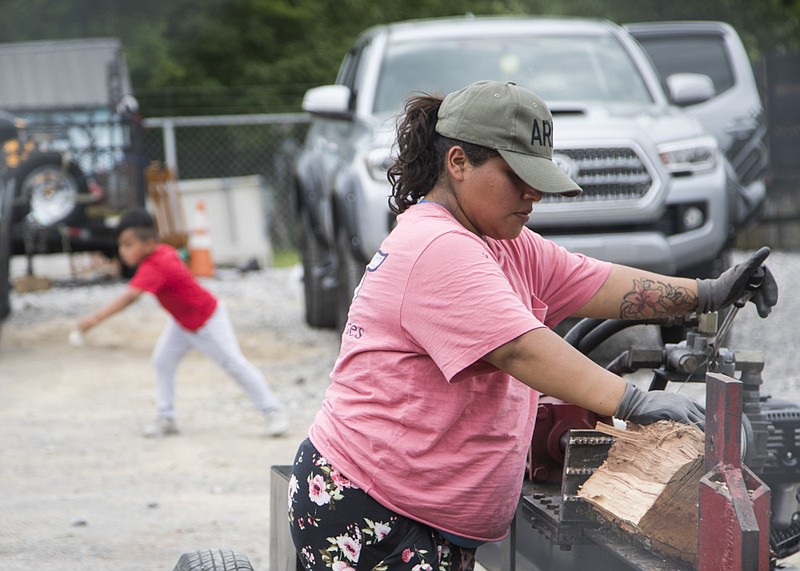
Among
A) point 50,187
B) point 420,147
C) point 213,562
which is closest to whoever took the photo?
point 420,147

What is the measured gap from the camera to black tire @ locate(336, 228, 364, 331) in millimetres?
7559

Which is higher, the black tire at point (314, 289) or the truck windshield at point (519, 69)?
the truck windshield at point (519, 69)

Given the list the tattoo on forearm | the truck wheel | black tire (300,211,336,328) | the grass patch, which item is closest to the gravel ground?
black tire (300,211,336,328)

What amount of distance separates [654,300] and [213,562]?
4.19ft

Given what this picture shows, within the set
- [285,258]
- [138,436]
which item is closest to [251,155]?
[285,258]

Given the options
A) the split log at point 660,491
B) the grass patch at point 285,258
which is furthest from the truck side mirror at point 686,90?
the grass patch at point 285,258

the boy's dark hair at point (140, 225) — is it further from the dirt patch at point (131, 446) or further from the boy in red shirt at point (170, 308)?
the dirt patch at point (131, 446)

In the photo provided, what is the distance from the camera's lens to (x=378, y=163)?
22.9 feet

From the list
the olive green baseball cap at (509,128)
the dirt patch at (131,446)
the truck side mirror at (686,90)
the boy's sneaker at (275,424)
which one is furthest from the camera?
the truck side mirror at (686,90)

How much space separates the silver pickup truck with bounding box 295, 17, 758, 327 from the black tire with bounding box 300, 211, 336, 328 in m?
0.79

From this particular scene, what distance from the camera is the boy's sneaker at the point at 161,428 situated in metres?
6.77

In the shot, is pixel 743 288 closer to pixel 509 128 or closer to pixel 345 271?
pixel 509 128

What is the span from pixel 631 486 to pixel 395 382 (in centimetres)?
50

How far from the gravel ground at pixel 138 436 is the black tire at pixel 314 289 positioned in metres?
0.14
